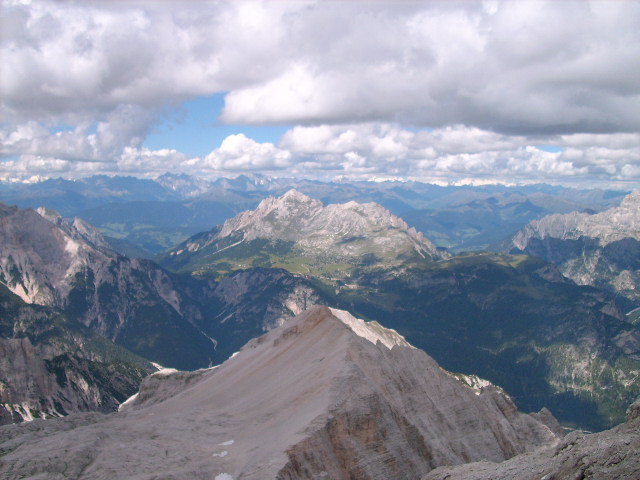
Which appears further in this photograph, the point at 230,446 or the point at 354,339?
the point at 354,339

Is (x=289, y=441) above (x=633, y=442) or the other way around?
the other way around

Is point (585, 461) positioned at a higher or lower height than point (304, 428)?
higher

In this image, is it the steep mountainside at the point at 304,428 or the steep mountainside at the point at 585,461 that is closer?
the steep mountainside at the point at 585,461

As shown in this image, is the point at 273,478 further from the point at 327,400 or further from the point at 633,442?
the point at 633,442

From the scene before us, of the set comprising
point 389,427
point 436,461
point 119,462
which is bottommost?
point 436,461

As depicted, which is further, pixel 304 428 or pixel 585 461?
pixel 304 428

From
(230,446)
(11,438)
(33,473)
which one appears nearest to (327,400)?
(230,446)

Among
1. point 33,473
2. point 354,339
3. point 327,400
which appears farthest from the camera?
point 354,339

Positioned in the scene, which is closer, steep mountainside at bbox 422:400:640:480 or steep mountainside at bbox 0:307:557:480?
steep mountainside at bbox 422:400:640:480
